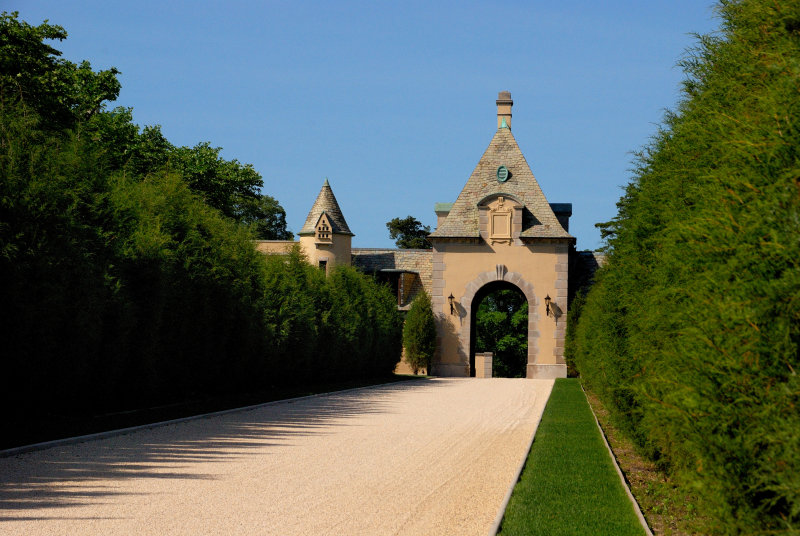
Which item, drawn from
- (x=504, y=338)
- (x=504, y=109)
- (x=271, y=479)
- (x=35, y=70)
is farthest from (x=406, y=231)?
(x=271, y=479)

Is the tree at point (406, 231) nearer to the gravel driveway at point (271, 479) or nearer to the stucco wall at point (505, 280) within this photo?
the stucco wall at point (505, 280)

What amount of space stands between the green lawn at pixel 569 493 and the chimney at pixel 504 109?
31801 mm

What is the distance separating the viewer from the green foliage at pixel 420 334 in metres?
39.8

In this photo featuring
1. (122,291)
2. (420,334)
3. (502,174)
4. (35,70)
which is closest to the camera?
(122,291)

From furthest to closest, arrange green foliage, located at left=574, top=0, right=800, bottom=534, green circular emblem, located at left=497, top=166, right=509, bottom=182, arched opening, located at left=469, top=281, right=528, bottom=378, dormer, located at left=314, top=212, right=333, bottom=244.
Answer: arched opening, located at left=469, top=281, right=528, bottom=378 < dormer, located at left=314, top=212, right=333, bottom=244 < green circular emblem, located at left=497, top=166, right=509, bottom=182 < green foliage, located at left=574, top=0, right=800, bottom=534

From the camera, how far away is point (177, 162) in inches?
1665

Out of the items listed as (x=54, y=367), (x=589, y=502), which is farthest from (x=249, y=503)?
(x=54, y=367)

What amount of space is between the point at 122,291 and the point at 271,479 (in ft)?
27.8

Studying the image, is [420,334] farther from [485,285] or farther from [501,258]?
[501,258]

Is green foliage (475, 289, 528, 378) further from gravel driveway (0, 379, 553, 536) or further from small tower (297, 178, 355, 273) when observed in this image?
gravel driveway (0, 379, 553, 536)

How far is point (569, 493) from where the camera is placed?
332 inches

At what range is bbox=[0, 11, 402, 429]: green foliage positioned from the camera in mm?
13250

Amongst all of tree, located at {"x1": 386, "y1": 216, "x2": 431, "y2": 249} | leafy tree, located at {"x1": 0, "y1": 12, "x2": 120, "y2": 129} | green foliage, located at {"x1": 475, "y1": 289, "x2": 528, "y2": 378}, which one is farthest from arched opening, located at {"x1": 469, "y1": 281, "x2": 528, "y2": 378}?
leafy tree, located at {"x1": 0, "y1": 12, "x2": 120, "y2": 129}

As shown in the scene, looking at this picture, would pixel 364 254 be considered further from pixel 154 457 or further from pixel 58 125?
pixel 154 457
